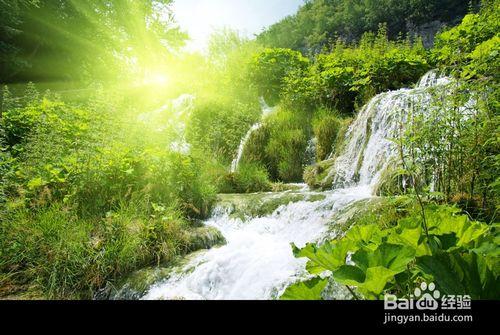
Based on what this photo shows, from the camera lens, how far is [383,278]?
23.9 inches

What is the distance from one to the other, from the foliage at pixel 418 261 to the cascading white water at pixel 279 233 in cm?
176

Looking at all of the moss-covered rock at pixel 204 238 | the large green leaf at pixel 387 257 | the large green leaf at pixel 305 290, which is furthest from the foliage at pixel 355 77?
the large green leaf at pixel 305 290

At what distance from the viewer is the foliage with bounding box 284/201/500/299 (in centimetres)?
62

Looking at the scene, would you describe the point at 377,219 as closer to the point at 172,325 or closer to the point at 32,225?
the point at 172,325

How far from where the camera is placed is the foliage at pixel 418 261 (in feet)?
2.02

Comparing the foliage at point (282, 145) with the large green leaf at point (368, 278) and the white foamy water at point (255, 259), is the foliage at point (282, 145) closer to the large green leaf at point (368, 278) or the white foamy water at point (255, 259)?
the white foamy water at point (255, 259)

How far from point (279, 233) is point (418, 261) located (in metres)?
3.85

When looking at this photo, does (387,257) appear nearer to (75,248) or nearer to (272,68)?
(75,248)

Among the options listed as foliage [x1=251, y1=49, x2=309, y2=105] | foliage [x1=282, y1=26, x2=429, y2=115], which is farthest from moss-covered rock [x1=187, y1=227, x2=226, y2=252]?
foliage [x1=251, y1=49, x2=309, y2=105]

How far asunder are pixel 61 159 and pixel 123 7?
17.0 meters

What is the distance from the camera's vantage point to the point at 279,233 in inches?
175

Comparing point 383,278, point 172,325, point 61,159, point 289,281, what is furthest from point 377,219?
point 61,159

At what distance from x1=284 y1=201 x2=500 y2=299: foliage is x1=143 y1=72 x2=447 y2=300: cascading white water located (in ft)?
5.78
